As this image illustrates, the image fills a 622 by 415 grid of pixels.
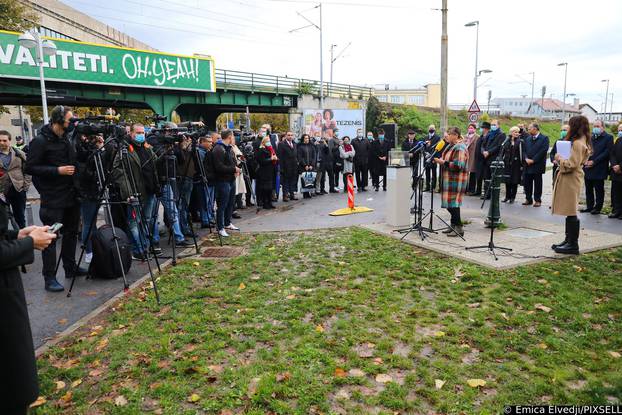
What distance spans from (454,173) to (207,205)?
489 cm

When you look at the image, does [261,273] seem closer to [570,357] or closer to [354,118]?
[570,357]

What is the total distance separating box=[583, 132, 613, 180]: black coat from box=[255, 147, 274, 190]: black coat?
7774mm

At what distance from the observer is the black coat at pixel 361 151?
51.3 feet

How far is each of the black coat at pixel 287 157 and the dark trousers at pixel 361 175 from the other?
305cm

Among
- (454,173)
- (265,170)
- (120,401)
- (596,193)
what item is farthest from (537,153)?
(120,401)

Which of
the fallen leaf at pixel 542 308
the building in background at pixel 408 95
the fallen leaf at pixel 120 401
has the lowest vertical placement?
the fallen leaf at pixel 120 401

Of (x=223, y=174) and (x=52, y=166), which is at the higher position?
(x=52, y=166)

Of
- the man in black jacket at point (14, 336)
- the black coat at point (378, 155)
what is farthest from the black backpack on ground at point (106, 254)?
the black coat at point (378, 155)

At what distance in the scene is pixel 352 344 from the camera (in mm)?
4195

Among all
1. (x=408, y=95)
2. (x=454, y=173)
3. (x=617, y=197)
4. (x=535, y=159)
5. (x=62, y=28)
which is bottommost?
(x=617, y=197)

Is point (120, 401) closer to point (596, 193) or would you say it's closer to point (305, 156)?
point (596, 193)

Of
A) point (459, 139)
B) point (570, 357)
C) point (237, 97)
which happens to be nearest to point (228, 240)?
point (459, 139)

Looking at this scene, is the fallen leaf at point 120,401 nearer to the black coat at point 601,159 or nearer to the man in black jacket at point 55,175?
the man in black jacket at point 55,175

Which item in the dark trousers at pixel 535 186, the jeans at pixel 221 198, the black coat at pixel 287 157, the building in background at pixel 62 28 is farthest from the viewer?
the building in background at pixel 62 28
